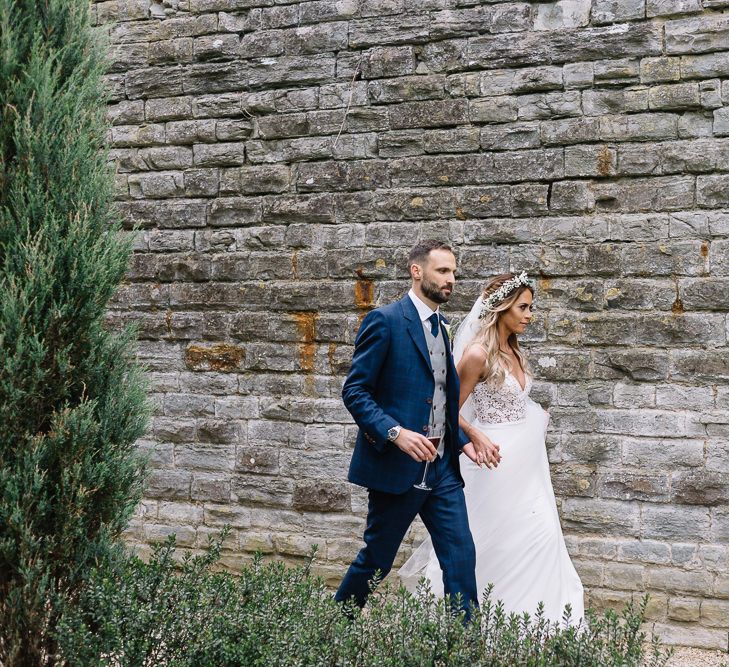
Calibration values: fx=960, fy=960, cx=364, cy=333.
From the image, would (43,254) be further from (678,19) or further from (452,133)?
(678,19)

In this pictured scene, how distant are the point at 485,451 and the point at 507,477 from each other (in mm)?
286

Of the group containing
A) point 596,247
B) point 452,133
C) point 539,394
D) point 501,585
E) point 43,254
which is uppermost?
point 452,133

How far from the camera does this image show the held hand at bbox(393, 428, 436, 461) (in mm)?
4207

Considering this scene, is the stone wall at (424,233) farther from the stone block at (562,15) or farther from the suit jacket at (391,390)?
the suit jacket at (391,390)

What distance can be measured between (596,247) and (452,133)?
116 cm

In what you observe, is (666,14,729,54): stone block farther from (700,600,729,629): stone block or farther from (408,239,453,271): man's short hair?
(700,600,729,629): stone block

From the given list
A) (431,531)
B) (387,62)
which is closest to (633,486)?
(431,531)

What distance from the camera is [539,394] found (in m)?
5.74

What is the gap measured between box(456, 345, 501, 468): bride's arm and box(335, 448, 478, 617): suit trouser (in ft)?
0.88

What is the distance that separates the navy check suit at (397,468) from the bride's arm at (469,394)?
0.78ft

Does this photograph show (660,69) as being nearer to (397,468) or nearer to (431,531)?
(397,468)

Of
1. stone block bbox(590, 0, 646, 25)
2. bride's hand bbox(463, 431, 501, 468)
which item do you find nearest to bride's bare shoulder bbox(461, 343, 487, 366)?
bride's hand bbox(463, 431, 501, 468)

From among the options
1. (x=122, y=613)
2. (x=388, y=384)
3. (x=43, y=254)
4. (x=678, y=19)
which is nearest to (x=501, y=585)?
(x=388, y=384)

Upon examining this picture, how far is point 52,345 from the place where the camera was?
12.4ft
